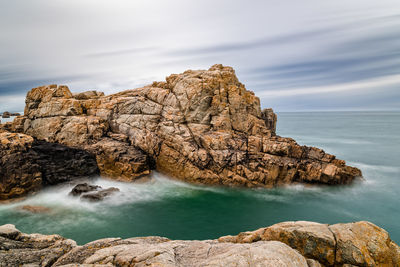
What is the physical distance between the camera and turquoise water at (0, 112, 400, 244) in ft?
72.5

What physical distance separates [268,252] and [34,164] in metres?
32.1

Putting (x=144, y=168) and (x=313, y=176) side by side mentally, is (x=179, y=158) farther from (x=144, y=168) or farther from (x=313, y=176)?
(x=313, y=176)

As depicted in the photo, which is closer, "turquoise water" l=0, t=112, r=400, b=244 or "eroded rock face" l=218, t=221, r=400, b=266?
"eroded rock face" l=218, t=221, r=400, b=266

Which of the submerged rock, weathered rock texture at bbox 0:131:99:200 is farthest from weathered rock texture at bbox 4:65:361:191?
the submerged rock

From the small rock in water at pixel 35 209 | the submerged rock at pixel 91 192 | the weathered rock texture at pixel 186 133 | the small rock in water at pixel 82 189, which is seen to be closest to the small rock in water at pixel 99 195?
the submerged rock at pixel 91 192

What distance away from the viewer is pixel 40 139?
111ft

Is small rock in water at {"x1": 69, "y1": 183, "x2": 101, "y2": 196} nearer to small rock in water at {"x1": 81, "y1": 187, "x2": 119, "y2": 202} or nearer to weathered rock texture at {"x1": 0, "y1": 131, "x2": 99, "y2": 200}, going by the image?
small rock in water at {"x1": 81, "y1": 187, "x2": 119, "y2": 202}

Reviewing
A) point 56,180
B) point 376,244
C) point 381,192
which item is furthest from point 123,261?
point 381,192

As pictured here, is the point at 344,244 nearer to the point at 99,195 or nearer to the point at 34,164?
the point at 99,195

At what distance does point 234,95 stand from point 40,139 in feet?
101

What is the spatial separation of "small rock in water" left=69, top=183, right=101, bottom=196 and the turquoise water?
95cm

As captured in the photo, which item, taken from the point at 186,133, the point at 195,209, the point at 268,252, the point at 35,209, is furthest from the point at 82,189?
the point at 268,252

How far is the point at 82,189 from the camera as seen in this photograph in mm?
28297

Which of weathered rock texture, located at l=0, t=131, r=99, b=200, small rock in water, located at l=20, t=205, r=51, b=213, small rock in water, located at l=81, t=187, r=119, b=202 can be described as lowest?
small rock in water, located at l=20, t=205, r=51, b=213
